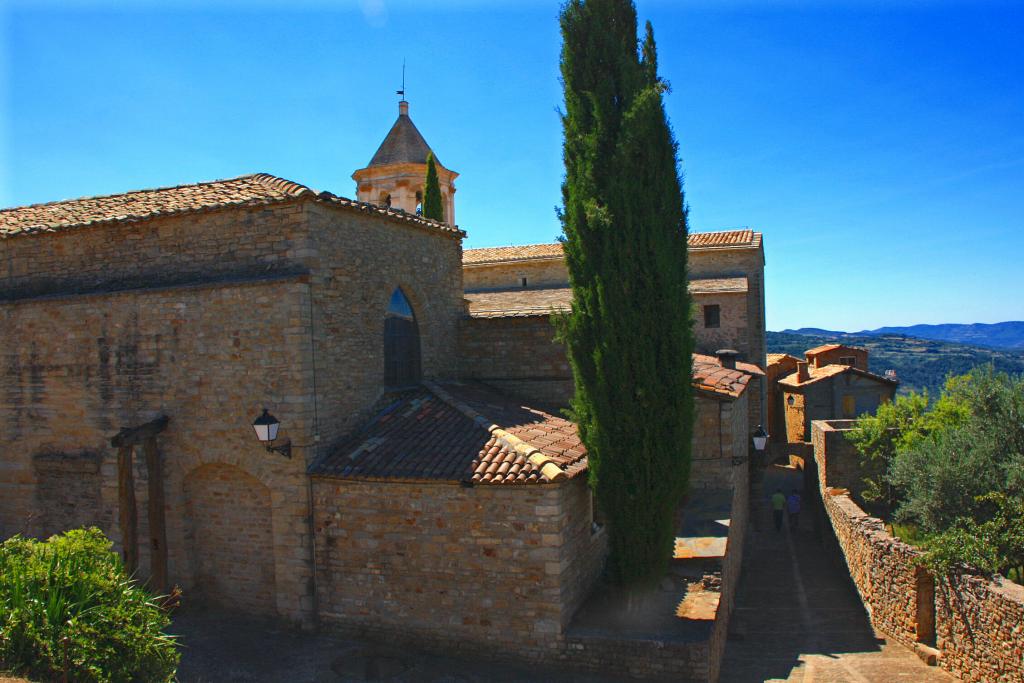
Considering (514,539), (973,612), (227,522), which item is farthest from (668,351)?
(227,522)

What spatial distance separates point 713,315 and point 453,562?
16391 millimetres

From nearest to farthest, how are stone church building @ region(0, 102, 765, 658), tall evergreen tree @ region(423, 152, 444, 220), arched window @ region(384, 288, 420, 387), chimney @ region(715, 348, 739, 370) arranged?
stone church building @ region(0, 102, 765, 658), arched window @ region(384, 288, 420, 387), chimney @ region(715, 348, 739, 370), tall evergreen tree @ region(423, 152, 444, 220)

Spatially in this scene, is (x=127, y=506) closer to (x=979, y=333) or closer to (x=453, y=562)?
(x=453, y=562)

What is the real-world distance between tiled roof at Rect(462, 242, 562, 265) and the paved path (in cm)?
1203

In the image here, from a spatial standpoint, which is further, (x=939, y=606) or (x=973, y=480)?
(x=973, y=480)

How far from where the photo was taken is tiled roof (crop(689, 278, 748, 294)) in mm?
23375

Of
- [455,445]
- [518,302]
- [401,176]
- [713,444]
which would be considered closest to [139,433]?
[455,445]

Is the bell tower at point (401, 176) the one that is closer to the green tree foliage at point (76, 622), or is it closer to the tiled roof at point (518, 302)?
the tiled roof at point (518, 302)

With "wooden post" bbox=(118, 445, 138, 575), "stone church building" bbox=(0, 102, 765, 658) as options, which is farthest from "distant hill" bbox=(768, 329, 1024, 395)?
"wooden post" bbox=(118, 445, 138, 575)

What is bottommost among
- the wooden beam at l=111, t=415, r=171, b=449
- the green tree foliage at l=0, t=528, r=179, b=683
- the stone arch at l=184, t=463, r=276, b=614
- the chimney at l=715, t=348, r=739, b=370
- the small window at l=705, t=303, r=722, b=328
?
the stone arch at l=184, t=463, r=276, b=614

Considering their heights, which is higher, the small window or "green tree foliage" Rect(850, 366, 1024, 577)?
the small window

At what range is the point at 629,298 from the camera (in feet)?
32.7

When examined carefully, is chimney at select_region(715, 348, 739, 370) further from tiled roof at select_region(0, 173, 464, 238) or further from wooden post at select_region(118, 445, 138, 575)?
wooden post at select_region(118, 445, 138, 575)

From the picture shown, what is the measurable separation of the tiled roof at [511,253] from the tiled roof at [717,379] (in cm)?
822
